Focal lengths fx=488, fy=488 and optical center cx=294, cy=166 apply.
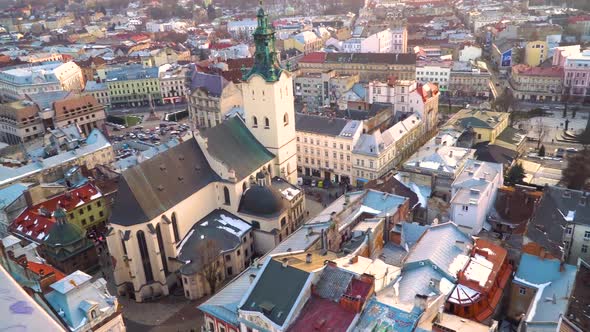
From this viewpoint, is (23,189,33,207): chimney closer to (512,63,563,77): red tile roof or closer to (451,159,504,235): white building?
(451,159,504,235): white building

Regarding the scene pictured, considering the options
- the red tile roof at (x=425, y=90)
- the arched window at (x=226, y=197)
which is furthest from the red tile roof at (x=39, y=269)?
the red tile roof at (x=425, y=90)

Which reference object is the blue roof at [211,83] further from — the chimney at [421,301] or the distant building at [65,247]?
the chimney at [421,301]

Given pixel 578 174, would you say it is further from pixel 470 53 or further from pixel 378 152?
pixel 470 53

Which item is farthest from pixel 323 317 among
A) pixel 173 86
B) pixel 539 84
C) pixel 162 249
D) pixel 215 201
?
pixel 173 86

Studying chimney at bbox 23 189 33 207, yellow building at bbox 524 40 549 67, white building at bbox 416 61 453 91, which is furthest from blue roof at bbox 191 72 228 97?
yellow building at bbox 524 40 549 67

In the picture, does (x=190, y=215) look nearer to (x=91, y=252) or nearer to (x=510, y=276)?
(x=91, y=252)

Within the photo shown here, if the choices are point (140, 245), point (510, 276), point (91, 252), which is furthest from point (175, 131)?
point (510, 276)
